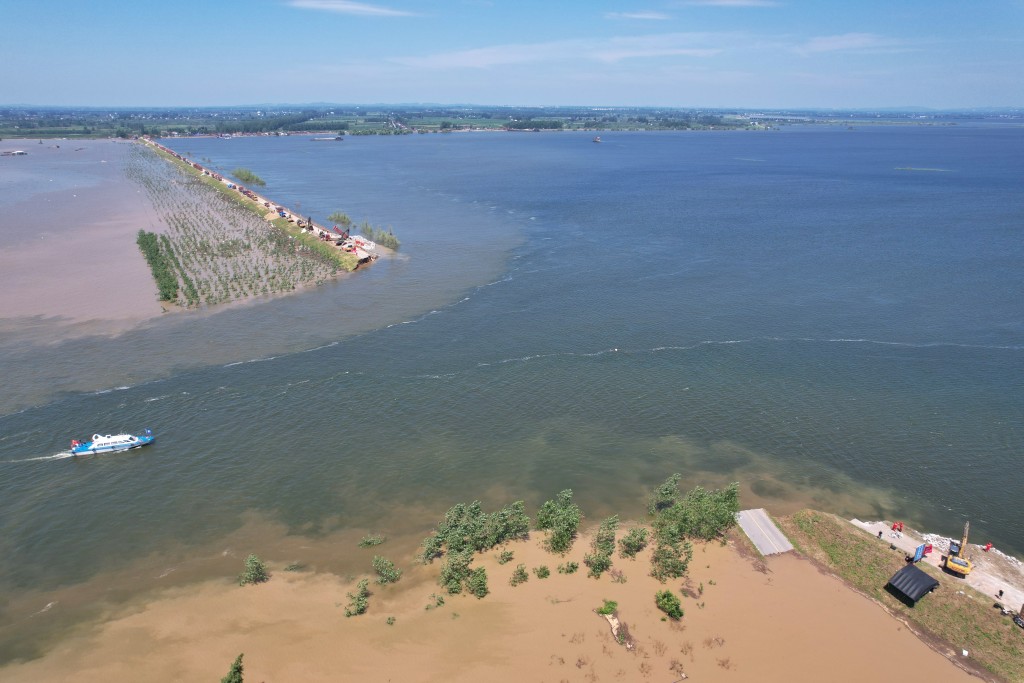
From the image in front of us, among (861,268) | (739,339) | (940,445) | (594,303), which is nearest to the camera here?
(940,445)

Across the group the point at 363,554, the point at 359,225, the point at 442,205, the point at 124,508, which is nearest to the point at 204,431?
the point at 124,508

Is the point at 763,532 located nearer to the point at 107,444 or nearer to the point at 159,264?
the point at 107,444

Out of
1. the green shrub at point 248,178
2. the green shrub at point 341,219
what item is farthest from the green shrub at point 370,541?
the green shrub at point 248,178

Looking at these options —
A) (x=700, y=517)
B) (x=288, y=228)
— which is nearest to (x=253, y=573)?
(x=700, y=517)

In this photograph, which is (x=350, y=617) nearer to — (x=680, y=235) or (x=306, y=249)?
(x=306, y=249)

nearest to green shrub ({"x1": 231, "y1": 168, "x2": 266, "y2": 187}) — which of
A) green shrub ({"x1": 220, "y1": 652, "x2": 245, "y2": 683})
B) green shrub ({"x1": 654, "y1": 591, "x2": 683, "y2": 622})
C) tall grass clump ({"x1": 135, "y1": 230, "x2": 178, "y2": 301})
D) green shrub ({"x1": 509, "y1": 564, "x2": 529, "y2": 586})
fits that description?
tall grass clump ({"x1": 135, "y1": 230, "x2": 178, "y2": 301})
